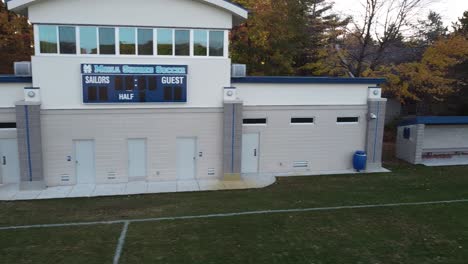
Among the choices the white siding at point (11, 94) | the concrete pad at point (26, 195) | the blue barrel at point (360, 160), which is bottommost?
the concrete pad at point (26, 195)

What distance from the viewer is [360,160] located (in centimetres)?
2009

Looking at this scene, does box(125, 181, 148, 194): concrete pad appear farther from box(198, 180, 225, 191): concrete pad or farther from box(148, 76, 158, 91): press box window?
box(148, 76, 158, 91): press box window

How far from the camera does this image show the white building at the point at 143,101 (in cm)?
1658

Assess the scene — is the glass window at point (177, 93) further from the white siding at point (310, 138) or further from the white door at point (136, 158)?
the white siding at point (310, 138)

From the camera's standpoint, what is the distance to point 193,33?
57.5ft

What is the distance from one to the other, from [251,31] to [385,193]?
18349mm

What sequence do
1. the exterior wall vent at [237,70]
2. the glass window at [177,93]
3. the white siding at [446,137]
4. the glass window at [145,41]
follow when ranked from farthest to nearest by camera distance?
the white siding at [446,137]
the exterior wall vent at [237,70]
the glass window at [177,93]
the glass window at [145,41]

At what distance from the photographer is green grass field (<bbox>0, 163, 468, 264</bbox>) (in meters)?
10.0

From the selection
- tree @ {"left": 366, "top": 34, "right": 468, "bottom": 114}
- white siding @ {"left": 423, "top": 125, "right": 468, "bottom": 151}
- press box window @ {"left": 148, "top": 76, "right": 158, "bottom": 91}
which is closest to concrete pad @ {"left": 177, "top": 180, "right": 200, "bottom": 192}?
press box window @ {"left": 148, "top": 76, "right": 158, "bottom": 91}

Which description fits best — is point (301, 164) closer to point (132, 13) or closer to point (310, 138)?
point (310, 138)

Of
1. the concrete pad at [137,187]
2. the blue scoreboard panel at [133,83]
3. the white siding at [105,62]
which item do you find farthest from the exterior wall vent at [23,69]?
the concrete pad at [137,187]

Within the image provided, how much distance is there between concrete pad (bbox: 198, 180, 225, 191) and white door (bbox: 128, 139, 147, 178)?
9.23 feet

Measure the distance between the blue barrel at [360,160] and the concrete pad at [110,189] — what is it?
11.8m

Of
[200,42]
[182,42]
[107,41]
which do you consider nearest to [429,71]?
[200,42]
